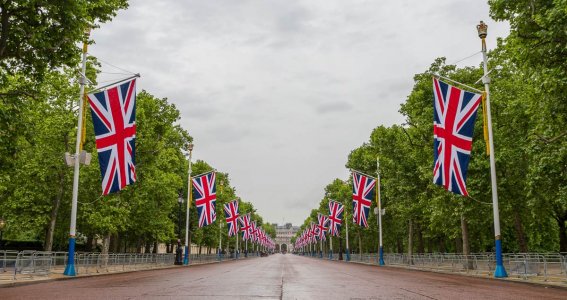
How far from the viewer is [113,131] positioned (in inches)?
870

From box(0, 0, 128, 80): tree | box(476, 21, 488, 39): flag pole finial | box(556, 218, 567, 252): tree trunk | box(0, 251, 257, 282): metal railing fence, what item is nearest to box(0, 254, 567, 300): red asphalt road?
box(0, 251, 257, 282): metal railing fence

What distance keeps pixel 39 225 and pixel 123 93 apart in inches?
872

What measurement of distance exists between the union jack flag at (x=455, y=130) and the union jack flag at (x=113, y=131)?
14.2 meters

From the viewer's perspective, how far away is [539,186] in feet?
70.1

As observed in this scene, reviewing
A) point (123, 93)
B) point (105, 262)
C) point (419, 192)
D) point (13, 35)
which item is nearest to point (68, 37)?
point (13, 35)

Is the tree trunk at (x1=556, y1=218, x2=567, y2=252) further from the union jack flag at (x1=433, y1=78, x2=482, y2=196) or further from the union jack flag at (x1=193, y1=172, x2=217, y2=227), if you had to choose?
the union jack flag at (x1=193, y1=172, x2=217, y2=227)

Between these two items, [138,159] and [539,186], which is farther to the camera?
[138,159]

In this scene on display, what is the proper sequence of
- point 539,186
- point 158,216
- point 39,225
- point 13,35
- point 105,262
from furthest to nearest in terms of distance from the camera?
point 158,216 → point 39,225 → point 105,262 → point 539,186 → point 13,35

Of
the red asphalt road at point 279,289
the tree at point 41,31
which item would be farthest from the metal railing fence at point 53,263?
the tree at point 41,31

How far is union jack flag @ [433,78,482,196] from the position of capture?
2211 cm

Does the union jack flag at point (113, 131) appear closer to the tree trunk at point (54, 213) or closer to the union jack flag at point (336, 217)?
the tree trunk at point (54, 213)

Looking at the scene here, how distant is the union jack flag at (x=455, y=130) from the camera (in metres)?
22.1

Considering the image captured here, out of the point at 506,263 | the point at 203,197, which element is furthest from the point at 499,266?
the point at 203,197

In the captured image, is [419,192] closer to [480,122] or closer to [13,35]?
[480,122]
